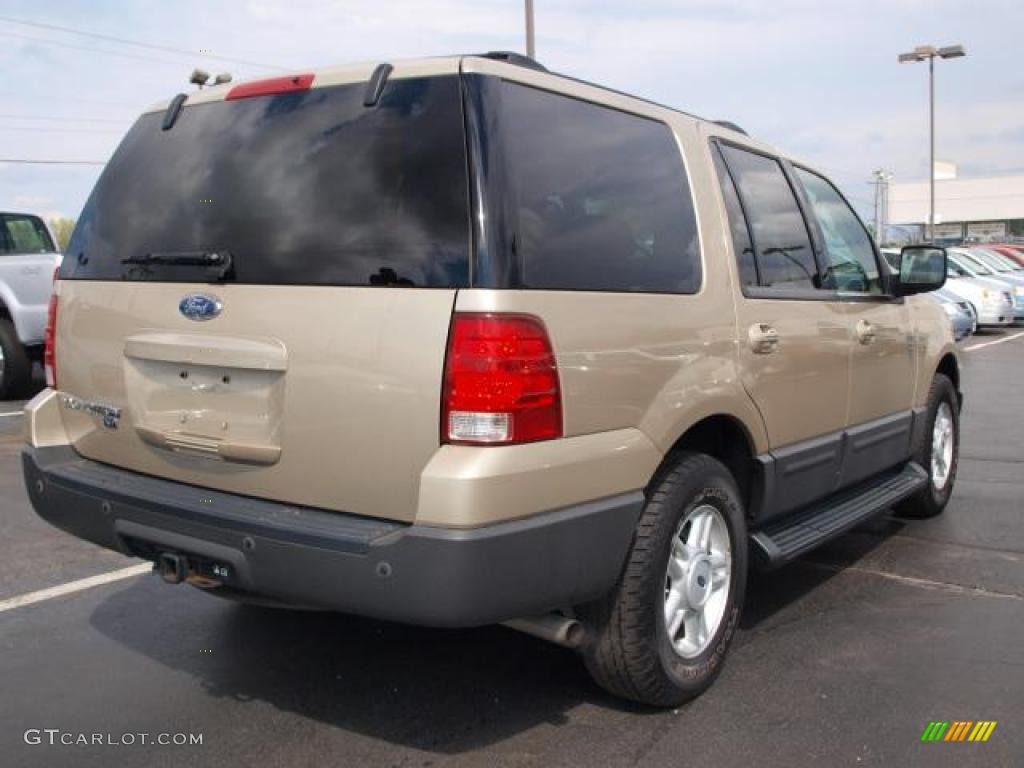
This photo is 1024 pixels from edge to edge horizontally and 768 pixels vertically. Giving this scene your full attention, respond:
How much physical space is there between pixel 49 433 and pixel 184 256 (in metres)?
0.96

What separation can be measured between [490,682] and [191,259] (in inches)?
70.1

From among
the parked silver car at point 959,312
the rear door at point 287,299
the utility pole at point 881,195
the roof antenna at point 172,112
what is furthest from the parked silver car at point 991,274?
the utility pole at point 881,195

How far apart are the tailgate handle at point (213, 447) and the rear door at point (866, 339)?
8.67ft

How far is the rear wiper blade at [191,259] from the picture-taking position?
10.2ft

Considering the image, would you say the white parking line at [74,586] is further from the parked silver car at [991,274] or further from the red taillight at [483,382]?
the parked silver car at [991,274]

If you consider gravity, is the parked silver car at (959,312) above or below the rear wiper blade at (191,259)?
below

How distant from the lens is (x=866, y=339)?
4.60 m

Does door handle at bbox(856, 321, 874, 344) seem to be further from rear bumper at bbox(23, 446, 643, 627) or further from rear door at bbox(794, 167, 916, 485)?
rear bumper at bbox(23, 446, 643, 627)

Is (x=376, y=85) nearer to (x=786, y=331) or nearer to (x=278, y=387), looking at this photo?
(x=278, y=387)

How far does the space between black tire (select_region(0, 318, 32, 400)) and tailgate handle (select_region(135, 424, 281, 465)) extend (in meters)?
8.23

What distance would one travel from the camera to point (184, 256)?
320 centimetres

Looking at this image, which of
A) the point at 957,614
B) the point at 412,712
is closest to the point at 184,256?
the point at 412,712

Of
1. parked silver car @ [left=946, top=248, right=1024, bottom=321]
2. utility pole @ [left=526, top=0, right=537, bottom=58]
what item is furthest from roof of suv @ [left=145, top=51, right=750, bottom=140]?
parked silver car @ [left=946, top=248, right=1024, bottom=321]

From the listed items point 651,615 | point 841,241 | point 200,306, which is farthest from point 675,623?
point 841,241
